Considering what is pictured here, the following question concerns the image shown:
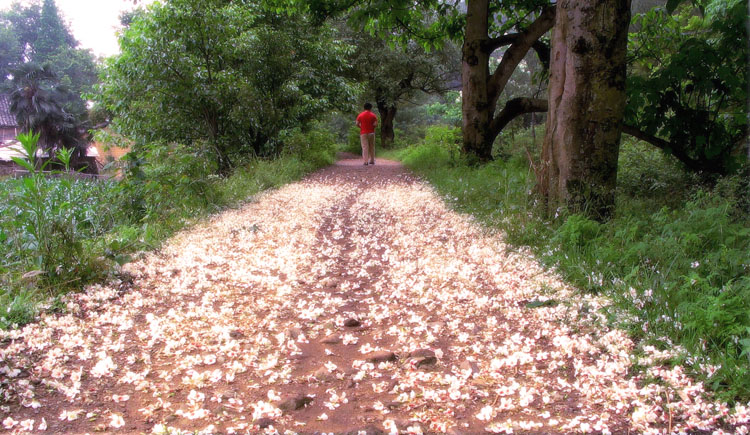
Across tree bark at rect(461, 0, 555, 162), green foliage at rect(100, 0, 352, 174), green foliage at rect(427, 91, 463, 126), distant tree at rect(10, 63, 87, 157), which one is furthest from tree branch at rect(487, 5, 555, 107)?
distant tree at rect(10, 63, 87, 157)

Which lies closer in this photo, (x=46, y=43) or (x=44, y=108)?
(x=44, y=108)

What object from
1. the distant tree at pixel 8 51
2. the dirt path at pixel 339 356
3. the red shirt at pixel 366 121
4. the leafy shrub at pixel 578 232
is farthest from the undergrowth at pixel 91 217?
the distant tree at pixel 8 51

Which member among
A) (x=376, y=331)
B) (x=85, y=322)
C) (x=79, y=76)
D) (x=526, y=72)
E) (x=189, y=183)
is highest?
(x=79, y=76)

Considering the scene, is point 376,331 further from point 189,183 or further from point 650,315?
point 189,183

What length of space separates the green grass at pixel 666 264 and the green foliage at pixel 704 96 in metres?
0.69

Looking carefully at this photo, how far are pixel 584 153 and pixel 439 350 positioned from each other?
335cm

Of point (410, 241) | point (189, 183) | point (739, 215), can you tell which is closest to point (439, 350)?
point (410, 241)

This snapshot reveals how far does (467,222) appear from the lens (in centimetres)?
662

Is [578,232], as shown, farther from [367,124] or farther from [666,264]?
[367,124]

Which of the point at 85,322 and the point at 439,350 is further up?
the point at 85,322

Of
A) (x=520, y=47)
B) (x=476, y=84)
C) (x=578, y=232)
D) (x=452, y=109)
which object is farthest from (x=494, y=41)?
(x=452, y=109)

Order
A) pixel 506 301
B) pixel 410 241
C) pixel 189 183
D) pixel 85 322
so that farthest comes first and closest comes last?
pixel 189 183 < pixel 410 241 < pixel 506 301 < pixel 85 322

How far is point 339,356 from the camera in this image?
10.0 feet

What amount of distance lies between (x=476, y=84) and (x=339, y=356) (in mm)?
9261
